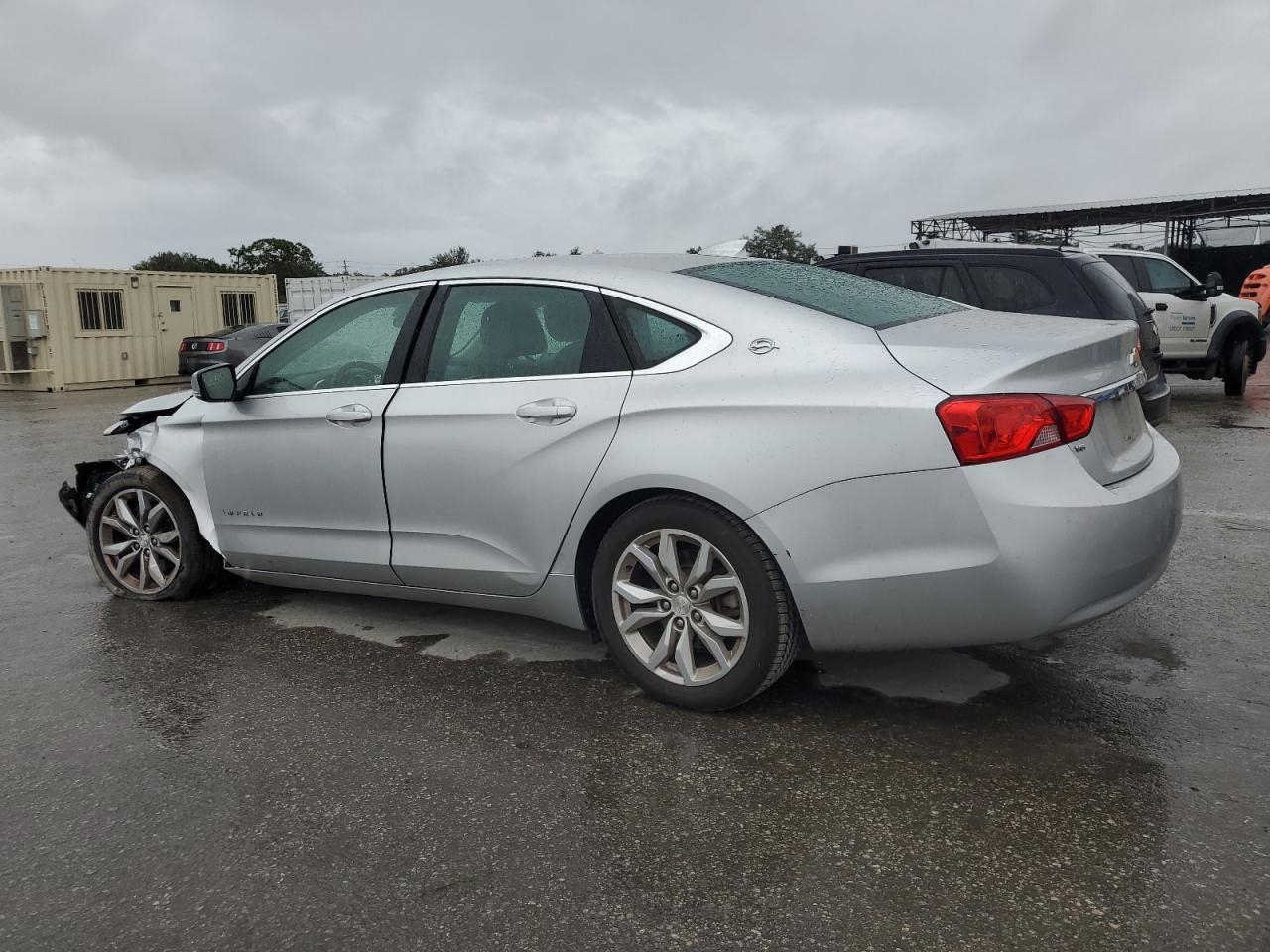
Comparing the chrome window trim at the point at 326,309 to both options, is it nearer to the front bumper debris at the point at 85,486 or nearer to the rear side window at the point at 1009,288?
the front bumper debris at the point at 85,486

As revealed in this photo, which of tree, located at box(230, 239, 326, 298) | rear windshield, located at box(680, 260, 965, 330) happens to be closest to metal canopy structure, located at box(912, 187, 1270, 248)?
rear windshield, located at box(680, 260, 965, 330)

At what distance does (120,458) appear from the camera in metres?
5.37

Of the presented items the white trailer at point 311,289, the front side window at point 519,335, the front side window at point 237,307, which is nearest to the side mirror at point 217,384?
the front side window at point 519,335

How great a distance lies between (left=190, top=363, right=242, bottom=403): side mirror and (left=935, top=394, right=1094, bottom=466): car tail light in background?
10.2 feet

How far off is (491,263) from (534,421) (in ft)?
3.07

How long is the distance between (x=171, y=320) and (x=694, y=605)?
22.1 meters

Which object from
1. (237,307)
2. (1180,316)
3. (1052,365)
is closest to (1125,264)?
(1180,316)

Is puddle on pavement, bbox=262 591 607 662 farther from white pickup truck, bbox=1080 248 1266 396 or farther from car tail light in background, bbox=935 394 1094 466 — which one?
white pickup truck, bbox=1080 248 1266 396

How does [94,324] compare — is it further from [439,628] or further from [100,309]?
[439,628]

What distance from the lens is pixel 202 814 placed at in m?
3.07

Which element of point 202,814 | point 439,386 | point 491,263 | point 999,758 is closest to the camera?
point 202,814

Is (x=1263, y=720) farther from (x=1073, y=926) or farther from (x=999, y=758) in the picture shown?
(x=1073, y=926)

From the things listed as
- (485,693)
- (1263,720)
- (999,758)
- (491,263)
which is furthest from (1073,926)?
(491,263)

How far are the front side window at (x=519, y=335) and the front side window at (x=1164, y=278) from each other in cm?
1111
